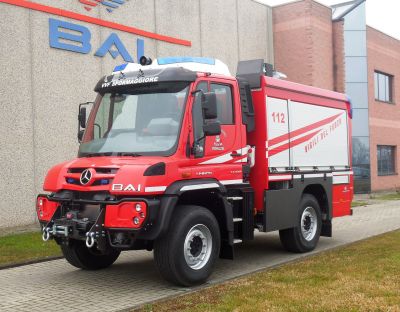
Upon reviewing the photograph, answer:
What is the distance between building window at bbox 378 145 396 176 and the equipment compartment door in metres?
20.4

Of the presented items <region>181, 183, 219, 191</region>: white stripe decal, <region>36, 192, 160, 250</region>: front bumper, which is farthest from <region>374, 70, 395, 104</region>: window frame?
<region>36, 192, 160, 250</region>: front bumper

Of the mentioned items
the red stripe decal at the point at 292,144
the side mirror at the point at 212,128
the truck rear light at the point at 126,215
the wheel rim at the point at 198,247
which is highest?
the side mirror at the point at 212,128

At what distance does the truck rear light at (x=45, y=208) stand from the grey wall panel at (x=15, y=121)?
6213 mm

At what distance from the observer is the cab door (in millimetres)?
7207

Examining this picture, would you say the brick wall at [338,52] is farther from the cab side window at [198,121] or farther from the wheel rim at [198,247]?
the wheel rim at [198,247]

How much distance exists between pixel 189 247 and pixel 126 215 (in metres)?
1.04

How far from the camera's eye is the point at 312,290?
640 cm

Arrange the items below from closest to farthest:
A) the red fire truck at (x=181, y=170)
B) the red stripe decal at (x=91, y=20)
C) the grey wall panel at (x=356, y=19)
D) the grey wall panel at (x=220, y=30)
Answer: the red fire truck at (x=181, y=170)
the red stripe decal at (x=91, y=20)
the grey wall panel at (x=220, y=30)
the grey wall panel at (x=356, y=19)

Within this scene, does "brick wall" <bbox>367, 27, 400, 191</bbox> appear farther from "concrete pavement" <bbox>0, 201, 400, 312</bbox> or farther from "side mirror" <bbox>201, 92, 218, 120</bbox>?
"side mirror" <bbox>201, 92, 218, 120</bbox>

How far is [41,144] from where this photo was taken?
45.5 ft

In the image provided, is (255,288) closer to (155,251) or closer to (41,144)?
(155,251)

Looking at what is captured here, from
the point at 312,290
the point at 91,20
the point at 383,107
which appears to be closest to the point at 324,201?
the point at 312,290

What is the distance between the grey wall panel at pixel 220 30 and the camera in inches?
746

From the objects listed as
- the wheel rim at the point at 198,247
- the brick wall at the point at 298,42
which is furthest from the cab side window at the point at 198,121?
the brick wall at the point at 298,42
